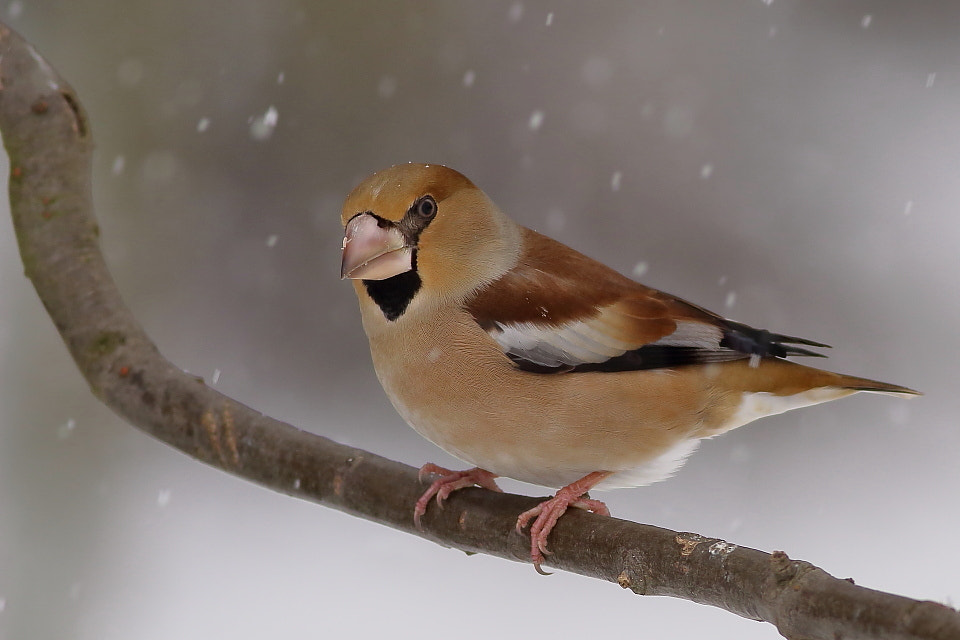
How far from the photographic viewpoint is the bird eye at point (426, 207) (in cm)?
228

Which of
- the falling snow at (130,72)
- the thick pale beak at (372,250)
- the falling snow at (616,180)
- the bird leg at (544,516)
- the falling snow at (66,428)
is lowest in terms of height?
the bird leg at (544,516)

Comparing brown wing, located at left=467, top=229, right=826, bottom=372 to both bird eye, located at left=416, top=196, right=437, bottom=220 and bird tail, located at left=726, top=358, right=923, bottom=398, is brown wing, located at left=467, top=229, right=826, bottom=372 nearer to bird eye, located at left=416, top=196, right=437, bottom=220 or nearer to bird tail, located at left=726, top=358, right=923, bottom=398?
bird tail, located at left=726, top=358, right=923, bottom=398

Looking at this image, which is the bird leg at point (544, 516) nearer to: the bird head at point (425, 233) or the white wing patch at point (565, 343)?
the white wing patch at point (565, 343)

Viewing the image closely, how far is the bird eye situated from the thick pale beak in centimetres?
8

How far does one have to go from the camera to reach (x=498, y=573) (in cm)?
455

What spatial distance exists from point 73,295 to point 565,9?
379 centimetres

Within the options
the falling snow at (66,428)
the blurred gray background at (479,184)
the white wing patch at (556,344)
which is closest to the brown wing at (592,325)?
the white wing patch at (556,344)

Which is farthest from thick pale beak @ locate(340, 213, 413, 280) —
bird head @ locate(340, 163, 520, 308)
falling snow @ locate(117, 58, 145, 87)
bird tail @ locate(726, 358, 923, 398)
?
falling snow @ locate(117, 58, 145, 87)

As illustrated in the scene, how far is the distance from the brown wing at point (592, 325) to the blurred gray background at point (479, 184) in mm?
2176

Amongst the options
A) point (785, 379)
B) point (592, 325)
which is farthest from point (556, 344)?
point (785, 379)

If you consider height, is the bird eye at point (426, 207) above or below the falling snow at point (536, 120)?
below

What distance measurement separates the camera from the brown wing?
2332 mm

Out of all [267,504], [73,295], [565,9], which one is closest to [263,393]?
[267,504]

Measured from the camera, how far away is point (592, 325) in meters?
2.39
